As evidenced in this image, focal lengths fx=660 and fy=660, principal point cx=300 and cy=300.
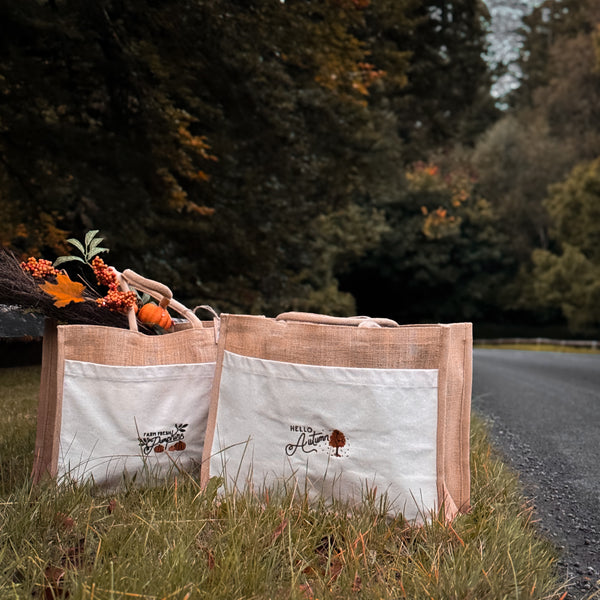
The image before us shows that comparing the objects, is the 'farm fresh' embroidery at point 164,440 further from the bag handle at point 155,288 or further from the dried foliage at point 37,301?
the dried foliage at point 37,301

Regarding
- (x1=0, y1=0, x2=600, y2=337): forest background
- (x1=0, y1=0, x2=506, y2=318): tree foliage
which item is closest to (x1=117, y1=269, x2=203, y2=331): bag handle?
(x1=0, y1=0, x2=600, y2=337): forest background

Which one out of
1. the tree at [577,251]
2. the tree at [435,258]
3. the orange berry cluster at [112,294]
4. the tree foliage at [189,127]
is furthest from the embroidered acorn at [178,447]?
the tree at [435,258]

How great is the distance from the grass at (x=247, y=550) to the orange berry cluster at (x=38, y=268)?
2.99 ft

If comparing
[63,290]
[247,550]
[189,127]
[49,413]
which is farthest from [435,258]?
[247,550]

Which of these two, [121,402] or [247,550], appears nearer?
[247,550]

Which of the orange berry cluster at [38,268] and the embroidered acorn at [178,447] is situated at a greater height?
the orange berry cluster at [38,268]

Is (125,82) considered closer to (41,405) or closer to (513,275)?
(41,405)

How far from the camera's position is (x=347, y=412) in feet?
7.86

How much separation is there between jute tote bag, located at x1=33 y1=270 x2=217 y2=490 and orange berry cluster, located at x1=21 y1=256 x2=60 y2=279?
25 cm

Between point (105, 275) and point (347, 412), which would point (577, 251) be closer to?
point (105, 275)

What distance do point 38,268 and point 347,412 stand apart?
1540mm

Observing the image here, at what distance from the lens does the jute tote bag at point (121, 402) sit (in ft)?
8.64

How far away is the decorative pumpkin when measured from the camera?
118 inches

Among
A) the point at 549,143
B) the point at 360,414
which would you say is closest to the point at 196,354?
the point at 360,414
